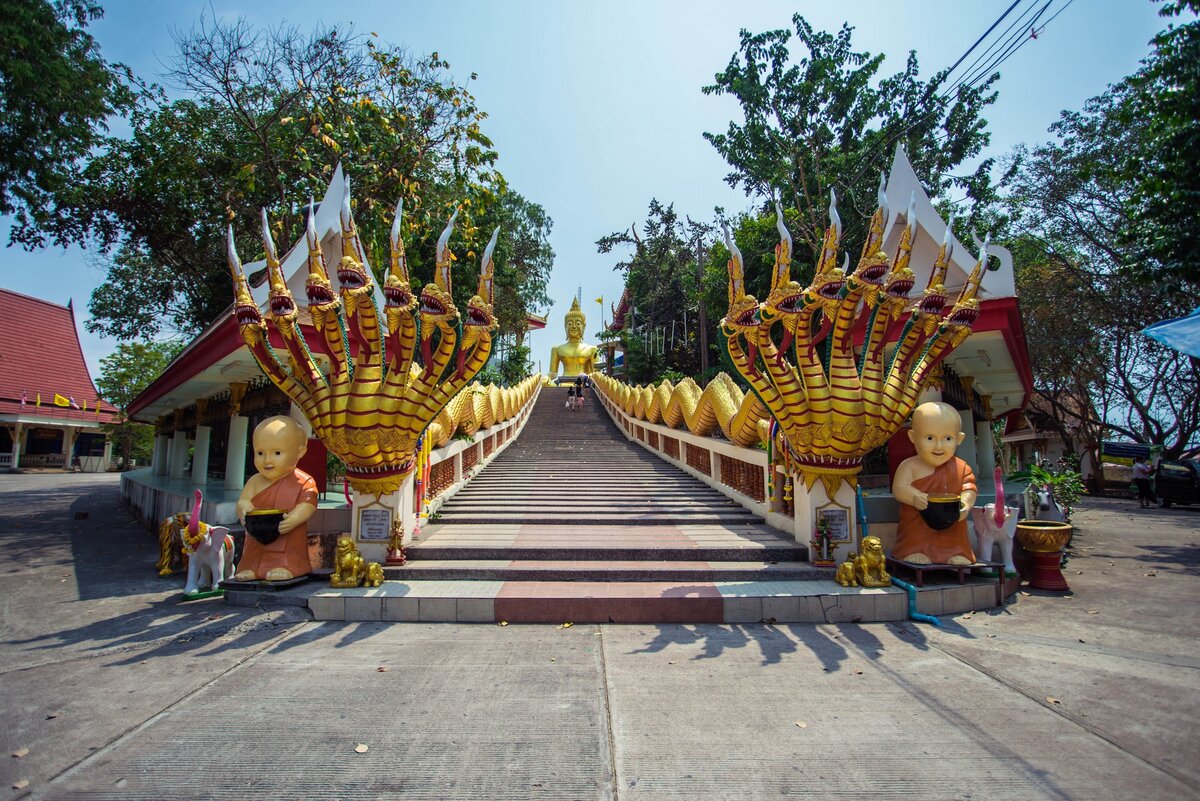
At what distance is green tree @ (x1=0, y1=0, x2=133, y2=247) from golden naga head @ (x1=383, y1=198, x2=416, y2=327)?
7.33m

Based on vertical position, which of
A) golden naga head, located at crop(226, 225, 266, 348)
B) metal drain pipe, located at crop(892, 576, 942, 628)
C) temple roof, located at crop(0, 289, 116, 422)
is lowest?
metal drain pipe, located at crop(892, 576, 942, 628)

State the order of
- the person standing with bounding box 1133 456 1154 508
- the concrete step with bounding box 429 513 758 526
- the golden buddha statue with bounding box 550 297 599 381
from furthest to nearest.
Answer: the golden buddha statue with bounding box 550 297 599 381 → the person standing with bounding box 1133 456 1154 508 → the concrete step with bounding box 429 513 758 526

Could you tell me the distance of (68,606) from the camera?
18.0ft

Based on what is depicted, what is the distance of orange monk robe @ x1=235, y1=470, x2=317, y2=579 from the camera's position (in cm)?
539

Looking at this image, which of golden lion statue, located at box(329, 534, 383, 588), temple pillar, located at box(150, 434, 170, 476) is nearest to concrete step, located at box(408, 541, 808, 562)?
golden lion statue, located at box(329, 534, 383, 588)

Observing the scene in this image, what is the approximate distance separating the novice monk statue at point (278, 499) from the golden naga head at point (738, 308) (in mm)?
4173

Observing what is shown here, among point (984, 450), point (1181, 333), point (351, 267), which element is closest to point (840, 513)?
point (1181, 333)

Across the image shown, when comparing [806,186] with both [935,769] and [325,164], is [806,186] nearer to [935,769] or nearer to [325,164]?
[325,164]

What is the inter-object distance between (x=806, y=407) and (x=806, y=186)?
44.2 ft

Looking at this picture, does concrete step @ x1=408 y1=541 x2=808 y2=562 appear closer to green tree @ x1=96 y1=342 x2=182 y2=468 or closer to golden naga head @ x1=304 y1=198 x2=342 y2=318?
golden naga head @ x1=304 y1=198 x2=342 y2=318

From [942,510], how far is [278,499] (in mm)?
5993

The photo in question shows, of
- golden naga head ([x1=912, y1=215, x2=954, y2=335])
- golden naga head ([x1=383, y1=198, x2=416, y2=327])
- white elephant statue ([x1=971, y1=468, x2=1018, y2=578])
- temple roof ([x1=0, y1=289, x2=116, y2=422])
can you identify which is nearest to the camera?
golden naga head ([x1=383, y1=198, x2=416, y2=327])

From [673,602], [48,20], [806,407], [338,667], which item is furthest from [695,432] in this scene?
[48,20]

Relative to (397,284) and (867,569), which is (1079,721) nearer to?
(867,569)
